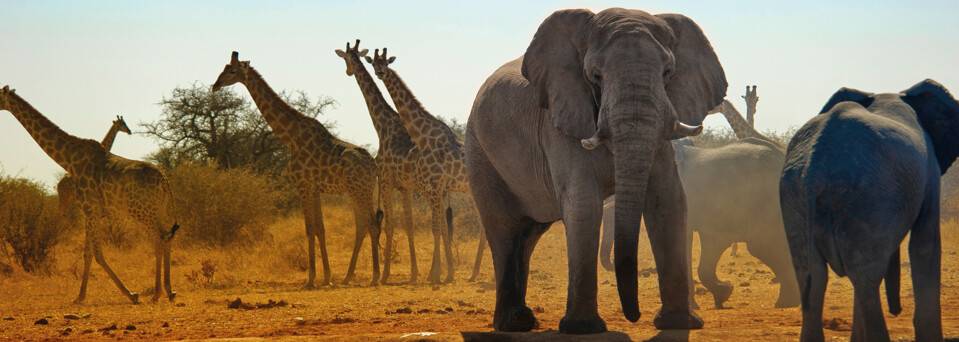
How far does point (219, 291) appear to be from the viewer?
406 inches

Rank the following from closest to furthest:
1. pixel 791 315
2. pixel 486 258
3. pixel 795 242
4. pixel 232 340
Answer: pixel 795 242, pixel 232 340, pixel 791 315, pixel 486 258

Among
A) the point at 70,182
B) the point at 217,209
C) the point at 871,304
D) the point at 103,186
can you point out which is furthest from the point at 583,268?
the point at 217,209

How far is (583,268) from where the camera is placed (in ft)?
14.7

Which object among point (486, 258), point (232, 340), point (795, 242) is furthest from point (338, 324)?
point (486, 258)

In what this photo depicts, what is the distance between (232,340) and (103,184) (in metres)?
5.23

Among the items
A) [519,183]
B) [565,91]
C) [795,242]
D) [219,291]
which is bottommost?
[219,291]

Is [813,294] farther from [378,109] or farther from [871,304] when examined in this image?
[378,109]

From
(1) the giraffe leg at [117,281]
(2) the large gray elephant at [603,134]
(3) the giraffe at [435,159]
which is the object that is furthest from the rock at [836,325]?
(1) the giraffe leg at [117,281]

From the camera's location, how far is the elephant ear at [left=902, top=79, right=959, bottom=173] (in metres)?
4.41

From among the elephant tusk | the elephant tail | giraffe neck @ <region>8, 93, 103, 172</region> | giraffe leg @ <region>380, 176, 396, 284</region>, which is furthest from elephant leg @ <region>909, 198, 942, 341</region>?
giraffe neck @ <region>8, 93, 103, 172</region>

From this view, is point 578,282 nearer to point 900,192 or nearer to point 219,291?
point 900,192

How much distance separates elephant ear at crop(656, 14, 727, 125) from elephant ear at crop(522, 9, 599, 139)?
48cm

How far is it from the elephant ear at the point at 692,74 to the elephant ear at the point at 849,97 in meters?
0.65

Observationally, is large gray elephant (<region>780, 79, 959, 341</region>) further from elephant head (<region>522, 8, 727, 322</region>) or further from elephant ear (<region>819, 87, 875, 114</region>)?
elephant head (<region>522, 8, 727, 322</region>)
